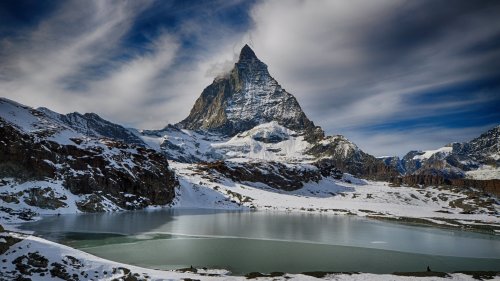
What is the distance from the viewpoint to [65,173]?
10175 cm

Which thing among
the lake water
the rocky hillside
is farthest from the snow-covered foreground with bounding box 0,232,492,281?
the rocky hillside

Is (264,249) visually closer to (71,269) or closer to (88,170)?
(71,269)

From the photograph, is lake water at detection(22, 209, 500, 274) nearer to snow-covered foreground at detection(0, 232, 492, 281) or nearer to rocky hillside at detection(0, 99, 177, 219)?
snow-covered foreground at detection(0, 232, 492, 281)

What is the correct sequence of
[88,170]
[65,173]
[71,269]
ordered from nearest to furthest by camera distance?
[71,269] → [65,173] → [88,170]

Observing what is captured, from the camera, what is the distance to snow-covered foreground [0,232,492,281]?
29.0 m

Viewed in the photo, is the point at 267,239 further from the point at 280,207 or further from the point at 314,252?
the point at 280,207

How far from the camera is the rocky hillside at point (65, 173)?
281ft

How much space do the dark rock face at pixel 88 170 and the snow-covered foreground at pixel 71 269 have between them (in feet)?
193

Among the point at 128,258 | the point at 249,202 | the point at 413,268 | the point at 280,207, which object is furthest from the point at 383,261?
the point at 249,202

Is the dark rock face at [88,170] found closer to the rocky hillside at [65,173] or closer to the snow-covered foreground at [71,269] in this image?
the rocky hillside at [65,173]

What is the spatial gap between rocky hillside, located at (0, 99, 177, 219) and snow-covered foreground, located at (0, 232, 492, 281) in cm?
4277

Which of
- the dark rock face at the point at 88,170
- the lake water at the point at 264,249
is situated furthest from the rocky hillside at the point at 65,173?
the lake water at the point at 264,249

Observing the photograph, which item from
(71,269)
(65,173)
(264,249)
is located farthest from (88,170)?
(71,269)

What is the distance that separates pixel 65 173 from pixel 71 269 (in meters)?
80.8
